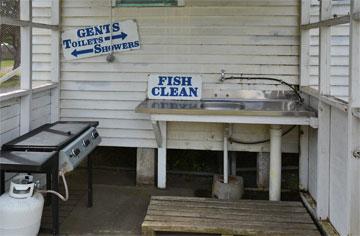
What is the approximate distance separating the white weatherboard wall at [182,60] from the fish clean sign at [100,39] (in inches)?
2.6

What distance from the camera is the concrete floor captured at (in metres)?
3.86

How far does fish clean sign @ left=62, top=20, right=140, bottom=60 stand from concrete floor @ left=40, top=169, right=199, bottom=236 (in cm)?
144

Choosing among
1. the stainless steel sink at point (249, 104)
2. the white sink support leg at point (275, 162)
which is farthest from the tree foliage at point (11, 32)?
the white sink support leg at point (275, 162)

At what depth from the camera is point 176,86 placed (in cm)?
A: 484

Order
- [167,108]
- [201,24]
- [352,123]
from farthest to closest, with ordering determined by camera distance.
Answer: [201,24] < [167,108] < [352,123]

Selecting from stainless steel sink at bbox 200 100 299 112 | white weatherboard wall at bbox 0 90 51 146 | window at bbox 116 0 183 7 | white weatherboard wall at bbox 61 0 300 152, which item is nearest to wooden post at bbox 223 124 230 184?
white weatherboard wall at bbox 61 0 300 152

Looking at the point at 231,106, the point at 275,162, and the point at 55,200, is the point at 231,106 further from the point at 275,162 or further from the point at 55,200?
the point at 55,200

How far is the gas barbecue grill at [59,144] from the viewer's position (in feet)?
11.1

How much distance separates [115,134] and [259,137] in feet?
5.20

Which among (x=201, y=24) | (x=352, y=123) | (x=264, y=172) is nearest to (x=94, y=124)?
(x=201, y=24)

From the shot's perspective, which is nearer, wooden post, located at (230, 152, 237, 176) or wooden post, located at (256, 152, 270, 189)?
wooden post, located at (256, 152, 270, 189)

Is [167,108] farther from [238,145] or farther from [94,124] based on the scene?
[238,145]

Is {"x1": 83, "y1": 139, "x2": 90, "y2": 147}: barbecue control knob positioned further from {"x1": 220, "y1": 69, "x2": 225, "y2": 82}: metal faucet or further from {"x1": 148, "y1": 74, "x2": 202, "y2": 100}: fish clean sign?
{"x1": 220, "y1": 69, "x2": 225, "y2": 82}: metal faucet

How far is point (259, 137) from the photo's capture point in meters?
4.92
